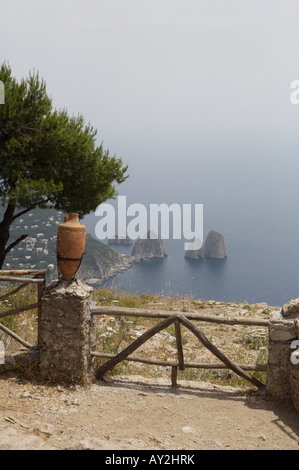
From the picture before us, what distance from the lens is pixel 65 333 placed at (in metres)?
5.85

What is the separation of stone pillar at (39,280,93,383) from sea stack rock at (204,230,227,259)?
112176 mm

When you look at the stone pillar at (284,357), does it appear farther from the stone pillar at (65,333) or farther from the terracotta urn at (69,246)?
the terracotta urn at (69,246)

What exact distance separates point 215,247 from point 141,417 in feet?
382

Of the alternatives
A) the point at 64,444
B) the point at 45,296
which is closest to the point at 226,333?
the point at 45,296

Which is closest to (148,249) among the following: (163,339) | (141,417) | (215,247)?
(215,247)

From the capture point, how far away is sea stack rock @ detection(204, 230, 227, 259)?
11775 cm

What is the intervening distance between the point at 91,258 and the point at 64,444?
63.3 m

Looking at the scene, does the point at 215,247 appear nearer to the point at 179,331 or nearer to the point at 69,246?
the point at 179,331

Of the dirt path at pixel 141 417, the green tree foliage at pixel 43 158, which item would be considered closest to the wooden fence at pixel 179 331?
the dirt path at pixel 141 417

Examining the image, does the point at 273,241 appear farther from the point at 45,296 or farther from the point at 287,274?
the point at 45,296

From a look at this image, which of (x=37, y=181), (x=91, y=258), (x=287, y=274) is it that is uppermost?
(x=37, y=181)

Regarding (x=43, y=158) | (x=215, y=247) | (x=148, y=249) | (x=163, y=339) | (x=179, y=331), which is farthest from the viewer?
(x=215, y=247)

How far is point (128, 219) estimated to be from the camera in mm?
184875

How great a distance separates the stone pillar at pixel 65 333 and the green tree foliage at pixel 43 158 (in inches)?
288
